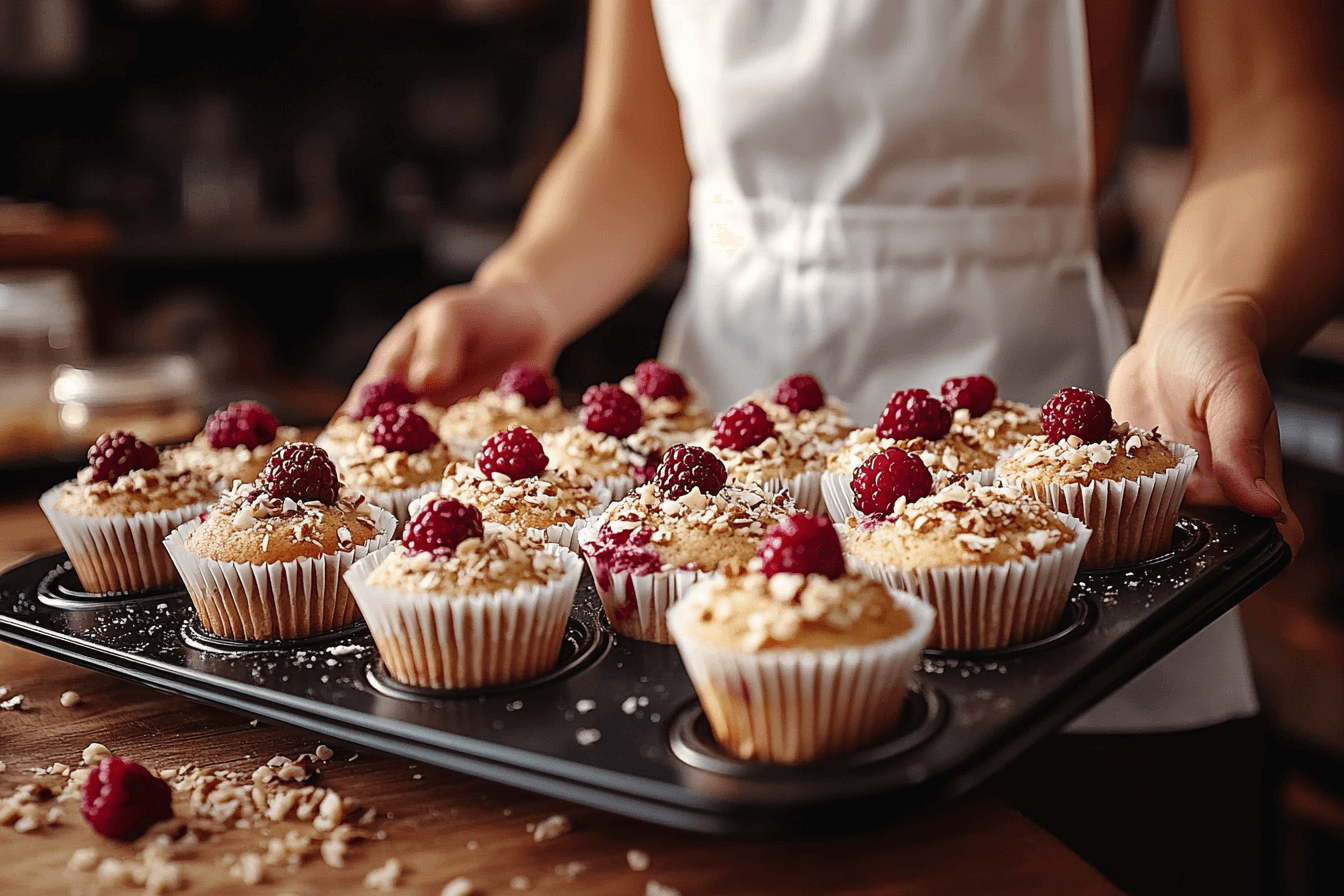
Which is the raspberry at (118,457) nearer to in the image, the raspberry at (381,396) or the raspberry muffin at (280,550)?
the raspberry muffin at (280,550)

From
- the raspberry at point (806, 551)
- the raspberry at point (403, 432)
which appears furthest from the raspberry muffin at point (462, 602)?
the raspberry at point (403, 432)

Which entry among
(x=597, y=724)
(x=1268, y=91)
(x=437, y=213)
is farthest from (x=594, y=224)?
(x=437, y=213)

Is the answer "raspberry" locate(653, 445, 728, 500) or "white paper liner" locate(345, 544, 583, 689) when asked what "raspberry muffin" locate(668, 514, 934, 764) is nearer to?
"white paper liner" locate(345, 544, 583, 689)

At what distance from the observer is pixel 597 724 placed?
1264 mm

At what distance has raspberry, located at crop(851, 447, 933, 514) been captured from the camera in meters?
1.66

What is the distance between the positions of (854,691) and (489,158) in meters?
6.21

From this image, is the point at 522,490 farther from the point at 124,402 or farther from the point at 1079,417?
the point at 124,402

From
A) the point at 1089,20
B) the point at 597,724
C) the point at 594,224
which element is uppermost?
the point at 1089,20

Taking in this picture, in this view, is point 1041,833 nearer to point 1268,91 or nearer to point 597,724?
point 597,724

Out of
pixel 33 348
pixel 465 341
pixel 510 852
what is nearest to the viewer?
pixel 510 852

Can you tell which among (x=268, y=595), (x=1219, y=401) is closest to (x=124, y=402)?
(x=268, y=595)

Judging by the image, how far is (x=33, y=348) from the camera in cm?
345

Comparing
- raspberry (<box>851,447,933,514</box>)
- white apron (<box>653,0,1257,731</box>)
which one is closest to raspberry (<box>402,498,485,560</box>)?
raspberry (<box>851,447,933,514</box>)

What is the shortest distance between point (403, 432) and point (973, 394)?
0.93 metres
